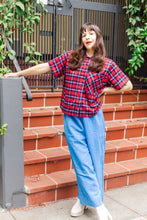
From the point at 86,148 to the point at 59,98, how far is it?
5.30 ft

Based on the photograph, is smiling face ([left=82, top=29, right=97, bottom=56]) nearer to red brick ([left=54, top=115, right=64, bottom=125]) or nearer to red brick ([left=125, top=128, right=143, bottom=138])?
red brick ([left=54, top=115, right=64, bottom=125])

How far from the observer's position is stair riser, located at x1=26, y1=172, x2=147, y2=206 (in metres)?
2.82

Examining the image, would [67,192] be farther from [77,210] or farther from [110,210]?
[110,210]

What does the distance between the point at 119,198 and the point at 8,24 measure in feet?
7.11

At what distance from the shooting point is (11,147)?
264 cm

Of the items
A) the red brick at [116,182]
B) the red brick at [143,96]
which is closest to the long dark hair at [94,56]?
the red brick at [116,182]

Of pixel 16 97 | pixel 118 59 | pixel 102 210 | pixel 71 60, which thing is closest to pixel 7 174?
pixel 16 97

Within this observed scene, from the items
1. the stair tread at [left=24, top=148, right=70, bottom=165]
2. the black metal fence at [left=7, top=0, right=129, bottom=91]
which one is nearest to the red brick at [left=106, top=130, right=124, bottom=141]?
the stair tread at [left=24, top=148, right=70, bottom=165]

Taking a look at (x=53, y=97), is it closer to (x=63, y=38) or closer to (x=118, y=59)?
(x=63, y=38)

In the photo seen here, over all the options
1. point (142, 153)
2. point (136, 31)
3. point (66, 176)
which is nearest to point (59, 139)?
point (66, 176)

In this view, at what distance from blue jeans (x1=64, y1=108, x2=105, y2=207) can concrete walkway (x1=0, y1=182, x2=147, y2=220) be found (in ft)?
1.03

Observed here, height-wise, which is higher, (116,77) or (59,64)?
(59,64)

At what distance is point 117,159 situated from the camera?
3.52 m

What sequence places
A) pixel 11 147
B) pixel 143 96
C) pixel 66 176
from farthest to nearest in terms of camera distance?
pixel 143 96
pixel 66 176
pixel 11 147
